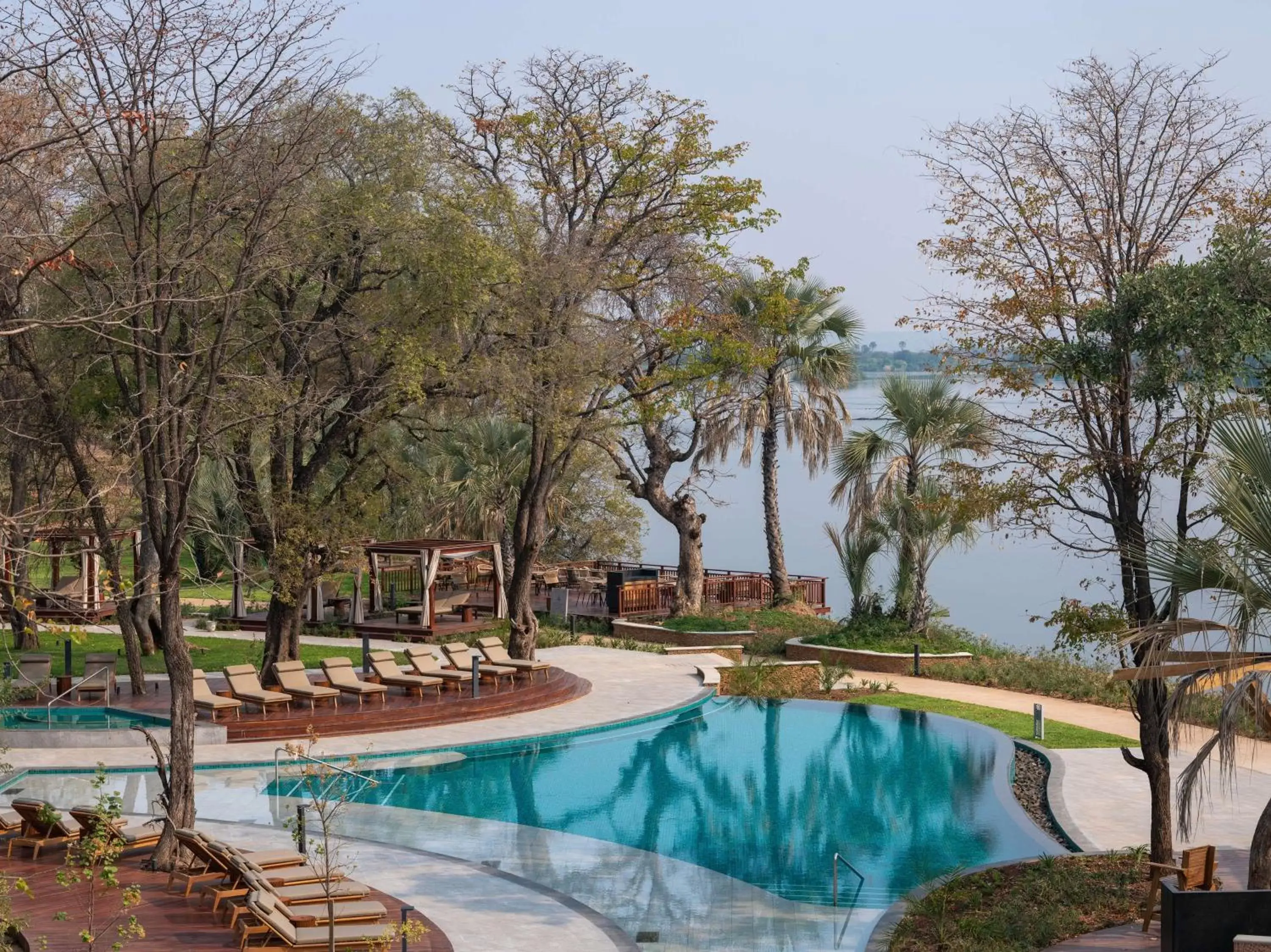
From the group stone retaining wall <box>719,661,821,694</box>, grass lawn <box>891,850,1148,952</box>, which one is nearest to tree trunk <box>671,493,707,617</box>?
stone retaining wall <box>719,661,821,694</box>

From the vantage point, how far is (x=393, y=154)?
20250 millimetres

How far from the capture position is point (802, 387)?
109 ft

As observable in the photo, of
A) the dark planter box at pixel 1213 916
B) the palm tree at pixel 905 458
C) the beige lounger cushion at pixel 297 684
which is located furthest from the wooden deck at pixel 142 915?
the palm tree at pixel 905 458

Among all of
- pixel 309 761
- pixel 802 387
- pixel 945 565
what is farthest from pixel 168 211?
pixel 945 565

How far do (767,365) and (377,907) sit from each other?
62.3ft

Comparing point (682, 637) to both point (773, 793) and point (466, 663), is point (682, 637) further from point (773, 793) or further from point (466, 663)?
point (773, 793)

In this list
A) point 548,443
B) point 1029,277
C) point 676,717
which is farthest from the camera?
point 548,443

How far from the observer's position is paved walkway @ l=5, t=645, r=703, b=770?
703 inches

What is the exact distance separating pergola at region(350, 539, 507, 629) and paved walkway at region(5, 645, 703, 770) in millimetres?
2760

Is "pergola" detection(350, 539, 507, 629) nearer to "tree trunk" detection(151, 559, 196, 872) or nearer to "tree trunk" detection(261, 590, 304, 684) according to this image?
"tree trunk" detection(261, 590, 304, 684)

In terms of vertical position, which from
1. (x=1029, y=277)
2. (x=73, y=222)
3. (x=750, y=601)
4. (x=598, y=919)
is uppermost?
(x=73, y=222)

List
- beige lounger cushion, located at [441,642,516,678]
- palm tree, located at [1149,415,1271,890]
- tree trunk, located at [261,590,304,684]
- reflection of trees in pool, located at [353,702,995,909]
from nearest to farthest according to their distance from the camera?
palm tree, located at [1149,415,1271,890] → reflection of trees in pool, located at [353,702,995,909] → tree trunk, located at [261,590,304,684] → beige lounger cushion, located at [441,642,516,678]

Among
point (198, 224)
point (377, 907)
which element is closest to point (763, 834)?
point (377, 907)

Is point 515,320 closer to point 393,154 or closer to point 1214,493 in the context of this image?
point 393,154
